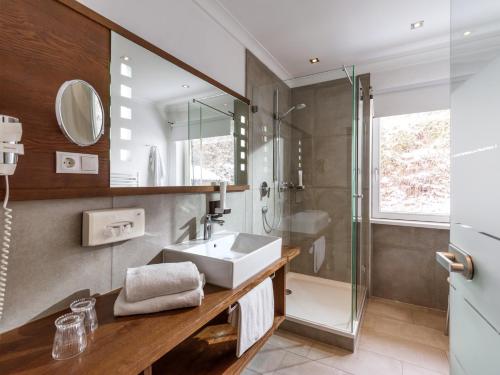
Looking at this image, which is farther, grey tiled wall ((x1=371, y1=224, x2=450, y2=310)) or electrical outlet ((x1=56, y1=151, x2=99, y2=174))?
grey tiled wall ((x1=371, y1=224, x2=450, y2=310))

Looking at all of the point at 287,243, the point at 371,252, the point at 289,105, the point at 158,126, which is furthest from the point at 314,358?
the point at 289,105

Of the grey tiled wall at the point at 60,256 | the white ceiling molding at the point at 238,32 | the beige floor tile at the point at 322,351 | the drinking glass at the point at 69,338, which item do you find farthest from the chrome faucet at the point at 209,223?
the white ceiling molding at the point at 238,32

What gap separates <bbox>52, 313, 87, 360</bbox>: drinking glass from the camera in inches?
26.2

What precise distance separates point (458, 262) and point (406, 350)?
4.87 ft

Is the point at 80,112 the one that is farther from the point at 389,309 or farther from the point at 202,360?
the point at 389,309

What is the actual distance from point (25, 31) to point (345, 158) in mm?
2202

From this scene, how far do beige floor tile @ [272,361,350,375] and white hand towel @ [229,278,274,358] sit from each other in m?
0.41

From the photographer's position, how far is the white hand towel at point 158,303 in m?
0.86

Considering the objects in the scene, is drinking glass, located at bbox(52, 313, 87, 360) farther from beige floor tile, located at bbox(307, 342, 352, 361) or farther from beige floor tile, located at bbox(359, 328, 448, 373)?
beige floor tile, located at bbox(359, 328, 448, 373)

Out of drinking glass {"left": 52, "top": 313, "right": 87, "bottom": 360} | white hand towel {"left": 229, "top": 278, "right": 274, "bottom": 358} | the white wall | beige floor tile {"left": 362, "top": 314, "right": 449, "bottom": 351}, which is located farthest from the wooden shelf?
the white wall

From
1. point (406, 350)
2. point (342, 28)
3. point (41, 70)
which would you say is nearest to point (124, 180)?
point (41, 70)

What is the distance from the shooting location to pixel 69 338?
26.8 inches

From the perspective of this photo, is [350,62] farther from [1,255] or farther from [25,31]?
[1,255]

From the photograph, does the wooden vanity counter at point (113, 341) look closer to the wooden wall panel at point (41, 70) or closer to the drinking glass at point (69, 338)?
the drinking glass at point (69, 338)
